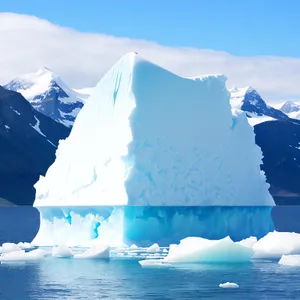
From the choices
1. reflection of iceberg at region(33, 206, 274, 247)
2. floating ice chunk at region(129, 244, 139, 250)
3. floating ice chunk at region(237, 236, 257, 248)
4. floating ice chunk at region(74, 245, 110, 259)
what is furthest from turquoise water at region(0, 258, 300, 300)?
reflection of iceberg at region(33, 206, 274, 247)

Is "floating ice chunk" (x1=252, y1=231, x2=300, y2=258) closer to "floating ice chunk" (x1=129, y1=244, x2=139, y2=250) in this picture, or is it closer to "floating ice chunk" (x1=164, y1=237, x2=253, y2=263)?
"floating ice chunk" (x1=164, y1=237, x2=253, y2=263)

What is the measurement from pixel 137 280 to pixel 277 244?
33.7 feet

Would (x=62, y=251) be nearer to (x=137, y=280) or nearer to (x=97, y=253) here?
(x=97, y=253)

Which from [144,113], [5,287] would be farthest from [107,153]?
[5,287]

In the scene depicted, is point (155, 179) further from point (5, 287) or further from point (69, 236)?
point (5, 287)

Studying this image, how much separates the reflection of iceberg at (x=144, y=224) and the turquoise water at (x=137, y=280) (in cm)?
295

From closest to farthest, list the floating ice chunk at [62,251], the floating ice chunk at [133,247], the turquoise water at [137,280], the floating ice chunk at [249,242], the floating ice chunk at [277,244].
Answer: the turquoise water at [137,280], the floating ice chunk at [62,251], the floating ice chunk at [277,244], the floating ice chunk at [133,247], the floating ice chunk at [249,242]

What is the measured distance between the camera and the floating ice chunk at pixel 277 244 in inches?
1575

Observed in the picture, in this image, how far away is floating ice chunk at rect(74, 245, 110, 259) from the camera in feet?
127

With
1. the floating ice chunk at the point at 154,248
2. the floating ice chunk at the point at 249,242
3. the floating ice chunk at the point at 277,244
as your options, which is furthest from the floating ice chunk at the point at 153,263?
the floating ice chunk at the point at 277,244

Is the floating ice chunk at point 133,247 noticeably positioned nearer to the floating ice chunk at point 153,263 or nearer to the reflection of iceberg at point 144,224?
the reflection of iceberg at point 144,224

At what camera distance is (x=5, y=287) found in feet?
101

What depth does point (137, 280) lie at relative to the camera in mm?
32250

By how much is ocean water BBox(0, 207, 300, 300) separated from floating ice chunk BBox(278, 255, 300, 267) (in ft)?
1.35
